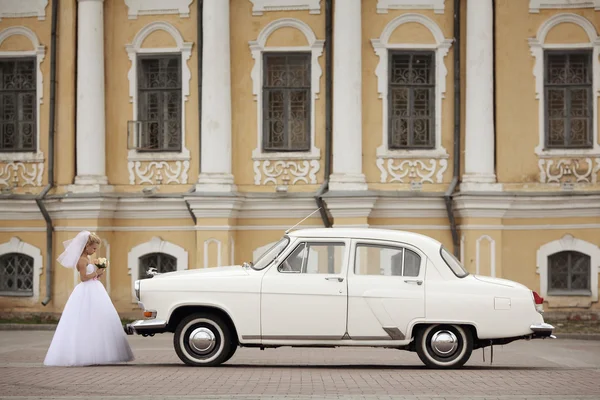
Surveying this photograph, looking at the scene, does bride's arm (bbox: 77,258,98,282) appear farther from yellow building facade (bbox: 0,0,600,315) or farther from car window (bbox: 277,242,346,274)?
yellow building facade (bbox: 0,0,600,315)

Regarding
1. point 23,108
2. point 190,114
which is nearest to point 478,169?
point 190,114

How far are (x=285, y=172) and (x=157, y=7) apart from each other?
179 inches

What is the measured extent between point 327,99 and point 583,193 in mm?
5655

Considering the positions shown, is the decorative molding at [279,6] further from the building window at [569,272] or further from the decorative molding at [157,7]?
the building window at [569,272]

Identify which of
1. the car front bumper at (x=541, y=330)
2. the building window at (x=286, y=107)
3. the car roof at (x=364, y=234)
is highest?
the building window at (x=286, y=107)

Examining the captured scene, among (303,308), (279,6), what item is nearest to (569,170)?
(279,6)

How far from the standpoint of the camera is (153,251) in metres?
24.9

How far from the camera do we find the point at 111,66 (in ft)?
82.3

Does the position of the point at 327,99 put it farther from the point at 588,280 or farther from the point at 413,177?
the point at 588,280

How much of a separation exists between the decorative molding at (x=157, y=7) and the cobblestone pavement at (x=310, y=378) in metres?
9.58

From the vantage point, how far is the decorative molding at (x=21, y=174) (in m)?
25.2

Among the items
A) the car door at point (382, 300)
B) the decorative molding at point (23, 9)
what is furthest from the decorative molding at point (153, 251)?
the car door at point (382, 300)

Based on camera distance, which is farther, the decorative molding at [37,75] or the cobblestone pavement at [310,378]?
the decorative molding at [37,75]

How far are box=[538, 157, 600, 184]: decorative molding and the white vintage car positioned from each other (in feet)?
33.2
